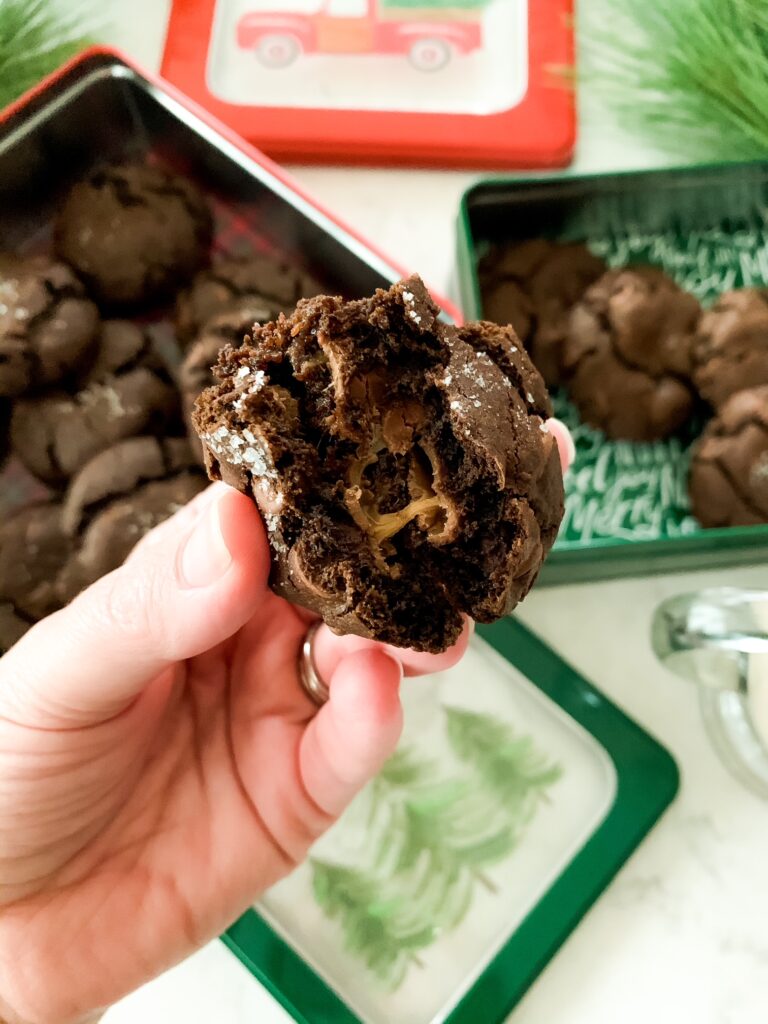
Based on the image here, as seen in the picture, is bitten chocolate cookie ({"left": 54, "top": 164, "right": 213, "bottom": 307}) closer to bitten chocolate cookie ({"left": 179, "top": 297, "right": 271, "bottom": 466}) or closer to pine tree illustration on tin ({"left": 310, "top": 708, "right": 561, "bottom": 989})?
bitten chocolate cookie ({"left": 179, "top": 297, "right": 271, "bottom": 466})

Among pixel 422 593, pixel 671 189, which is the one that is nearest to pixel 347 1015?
pixel 422 593

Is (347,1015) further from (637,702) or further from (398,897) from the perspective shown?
(637,702)

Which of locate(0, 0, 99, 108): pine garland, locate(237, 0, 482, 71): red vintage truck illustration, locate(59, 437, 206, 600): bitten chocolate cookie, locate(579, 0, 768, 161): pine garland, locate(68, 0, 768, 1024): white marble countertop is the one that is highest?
locate(0, 0, 99, 108): pine garland

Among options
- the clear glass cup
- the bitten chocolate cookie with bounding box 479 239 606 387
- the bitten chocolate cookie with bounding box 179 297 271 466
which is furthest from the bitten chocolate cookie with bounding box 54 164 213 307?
the clear glass cup

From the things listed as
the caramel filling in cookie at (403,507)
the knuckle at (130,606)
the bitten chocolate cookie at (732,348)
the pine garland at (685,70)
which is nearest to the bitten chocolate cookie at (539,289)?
the bitten chocolate cookie at (732,348)

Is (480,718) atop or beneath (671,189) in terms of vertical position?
beneath

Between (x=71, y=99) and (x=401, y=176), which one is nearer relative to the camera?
(x=71, y=99)
